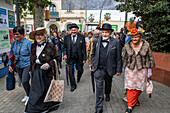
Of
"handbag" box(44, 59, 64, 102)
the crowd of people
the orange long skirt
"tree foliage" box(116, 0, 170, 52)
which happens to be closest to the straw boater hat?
the crowd of people

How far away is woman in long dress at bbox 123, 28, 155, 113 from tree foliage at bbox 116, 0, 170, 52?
281 cm

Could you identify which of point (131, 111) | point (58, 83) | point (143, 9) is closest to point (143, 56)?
point (131, 111)

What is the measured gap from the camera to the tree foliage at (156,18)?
5.97 m

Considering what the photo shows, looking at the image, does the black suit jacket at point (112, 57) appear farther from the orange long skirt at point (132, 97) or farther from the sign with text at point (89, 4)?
the sign with text at point (89, 4)

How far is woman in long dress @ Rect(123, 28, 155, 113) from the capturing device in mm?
3680

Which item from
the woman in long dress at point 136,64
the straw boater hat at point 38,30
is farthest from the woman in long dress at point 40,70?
the woman in long dress at point 136,64

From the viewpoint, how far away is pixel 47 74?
389cm

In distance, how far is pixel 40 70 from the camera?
A: 3.81 meters

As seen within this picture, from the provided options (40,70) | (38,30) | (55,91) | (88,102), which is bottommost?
(88,102)

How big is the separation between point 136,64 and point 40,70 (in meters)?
2.19

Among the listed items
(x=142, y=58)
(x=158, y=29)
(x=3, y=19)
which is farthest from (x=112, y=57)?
(x=3, y=19)

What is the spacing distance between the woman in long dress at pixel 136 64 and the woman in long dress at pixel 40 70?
1.74m

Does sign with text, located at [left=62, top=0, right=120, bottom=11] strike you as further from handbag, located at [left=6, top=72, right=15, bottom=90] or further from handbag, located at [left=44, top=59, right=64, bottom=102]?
handbag, located at [left=44, top=59, right=64, bottom=102]

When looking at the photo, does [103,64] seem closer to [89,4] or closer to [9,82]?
[9,82]
